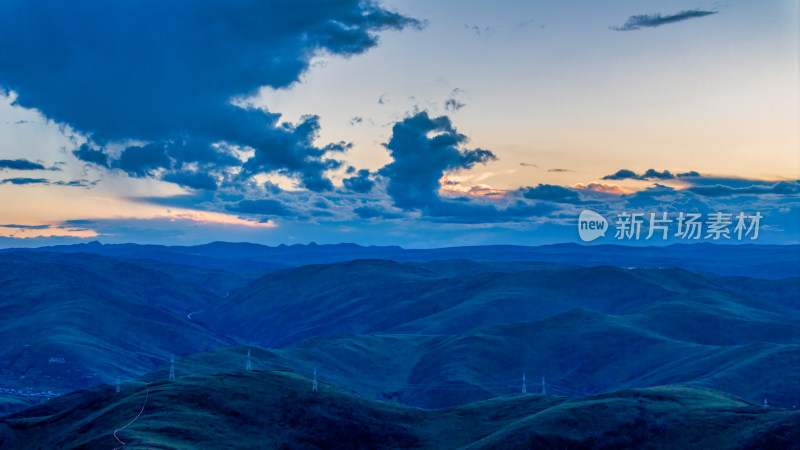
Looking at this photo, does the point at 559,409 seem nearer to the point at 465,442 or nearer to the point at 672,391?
the point at 465,442

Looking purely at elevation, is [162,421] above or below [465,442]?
above

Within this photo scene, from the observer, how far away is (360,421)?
111938mm

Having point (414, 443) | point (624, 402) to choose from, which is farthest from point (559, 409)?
point (414, 443)

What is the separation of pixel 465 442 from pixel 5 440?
71.3 meters

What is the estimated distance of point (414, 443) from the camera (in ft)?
352

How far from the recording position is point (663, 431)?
93875mm

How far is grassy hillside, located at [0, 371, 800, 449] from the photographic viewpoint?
294 feet

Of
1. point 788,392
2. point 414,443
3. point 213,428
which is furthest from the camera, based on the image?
point 788,392

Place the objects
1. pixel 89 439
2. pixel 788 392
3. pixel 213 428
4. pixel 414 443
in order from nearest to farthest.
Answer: pixel 89 439 < pixel 213 428 < pixel 414 443 < pixel 788 392

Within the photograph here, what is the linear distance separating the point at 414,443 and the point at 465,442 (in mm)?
8163

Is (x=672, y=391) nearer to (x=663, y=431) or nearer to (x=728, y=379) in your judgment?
(x=663, y=431)

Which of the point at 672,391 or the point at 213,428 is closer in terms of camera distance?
the point at 213,428

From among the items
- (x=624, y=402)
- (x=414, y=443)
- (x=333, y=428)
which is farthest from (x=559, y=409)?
(x=333, y=428)

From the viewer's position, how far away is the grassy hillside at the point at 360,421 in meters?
89.7
